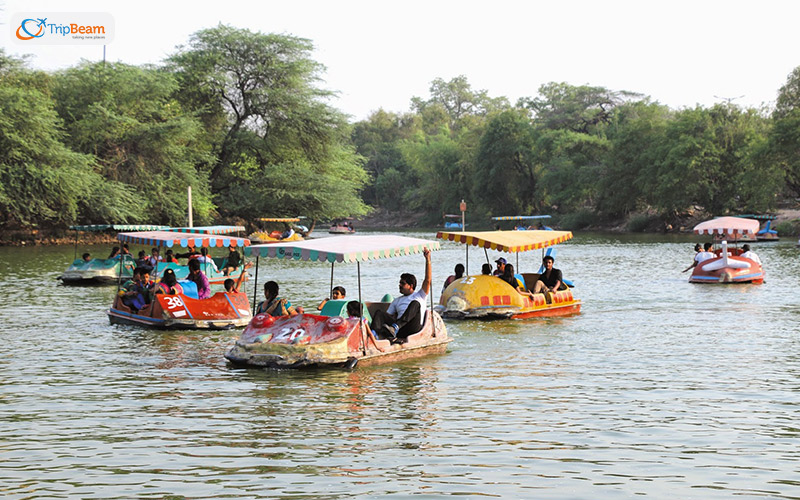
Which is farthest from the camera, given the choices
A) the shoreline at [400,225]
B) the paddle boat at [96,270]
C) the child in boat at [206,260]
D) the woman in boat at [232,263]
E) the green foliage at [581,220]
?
the green foliage at [581,220]

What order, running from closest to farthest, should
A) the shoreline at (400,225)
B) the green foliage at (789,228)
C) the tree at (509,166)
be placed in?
1. the shoreline at (400,225)
2. the green foliage at (789,228)
3. the tree at (509,166)

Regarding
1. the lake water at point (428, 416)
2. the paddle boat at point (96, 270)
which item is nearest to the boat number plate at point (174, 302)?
the lake water at point (428, 416)

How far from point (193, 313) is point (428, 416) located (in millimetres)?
8709

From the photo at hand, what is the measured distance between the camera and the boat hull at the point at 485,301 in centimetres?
1898

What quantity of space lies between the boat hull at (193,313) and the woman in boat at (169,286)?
0.99 feet

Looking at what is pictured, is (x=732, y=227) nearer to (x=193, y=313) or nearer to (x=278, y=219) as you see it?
(x=193, y=313)

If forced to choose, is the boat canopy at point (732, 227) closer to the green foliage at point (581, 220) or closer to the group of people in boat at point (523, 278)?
the group of people in boat at point (523, 278)

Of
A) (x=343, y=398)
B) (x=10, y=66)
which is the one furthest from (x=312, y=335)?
(x=10, y=66)

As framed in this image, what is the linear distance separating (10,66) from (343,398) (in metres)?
49.1

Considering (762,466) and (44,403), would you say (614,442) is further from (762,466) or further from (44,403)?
(44,403)

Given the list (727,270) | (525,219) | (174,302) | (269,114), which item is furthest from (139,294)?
(525,219)

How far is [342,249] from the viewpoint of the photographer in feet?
46.5

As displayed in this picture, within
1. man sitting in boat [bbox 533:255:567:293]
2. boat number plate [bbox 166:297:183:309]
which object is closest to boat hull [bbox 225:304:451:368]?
boat number plate [bbox 166:297:183:309]

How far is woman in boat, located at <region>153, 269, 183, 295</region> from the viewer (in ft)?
59.0
